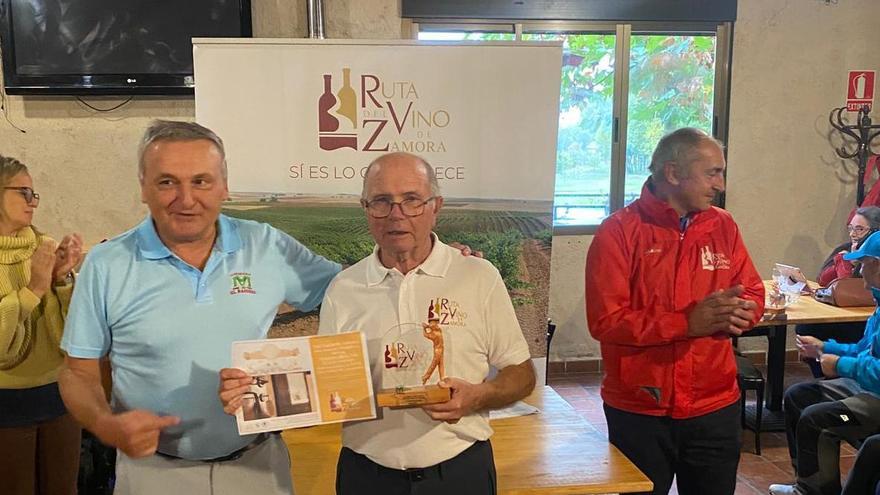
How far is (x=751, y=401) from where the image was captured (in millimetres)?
4656

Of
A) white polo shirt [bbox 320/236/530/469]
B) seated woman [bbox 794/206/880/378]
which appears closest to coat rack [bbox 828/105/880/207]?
seated woman [bbox 794/206/880/378]

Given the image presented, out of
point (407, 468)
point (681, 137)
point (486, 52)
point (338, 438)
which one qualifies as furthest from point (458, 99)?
→ point (407, 468)

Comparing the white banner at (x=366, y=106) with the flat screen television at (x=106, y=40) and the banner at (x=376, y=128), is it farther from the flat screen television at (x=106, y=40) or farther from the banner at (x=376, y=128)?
the flat screen television at (x=106, y=40)

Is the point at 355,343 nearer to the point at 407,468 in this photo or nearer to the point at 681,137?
the point at 407,468

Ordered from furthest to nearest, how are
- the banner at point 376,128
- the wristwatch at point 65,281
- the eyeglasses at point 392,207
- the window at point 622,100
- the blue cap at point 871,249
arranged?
the window at point 622,100 < the blue cap at point 871,249 < the banner at point 376,128 < the wristwatch at point 65,281 < the eyeglasses at point 392,207

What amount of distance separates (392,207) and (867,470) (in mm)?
2335

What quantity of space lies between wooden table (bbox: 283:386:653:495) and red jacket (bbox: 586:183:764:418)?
208 millimetres

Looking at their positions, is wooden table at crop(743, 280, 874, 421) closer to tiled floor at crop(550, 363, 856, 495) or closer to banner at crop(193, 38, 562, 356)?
tiled floor at crop(550, 363, 856, 495)

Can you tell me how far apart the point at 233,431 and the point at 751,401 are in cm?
406

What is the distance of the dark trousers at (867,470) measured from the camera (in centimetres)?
269

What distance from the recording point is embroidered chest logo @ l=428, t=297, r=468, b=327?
5.08ft

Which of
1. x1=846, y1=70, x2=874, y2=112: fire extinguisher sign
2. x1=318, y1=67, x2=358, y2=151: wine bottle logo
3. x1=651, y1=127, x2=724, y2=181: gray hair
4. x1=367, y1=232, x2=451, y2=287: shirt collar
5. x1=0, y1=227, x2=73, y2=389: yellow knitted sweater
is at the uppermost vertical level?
x1=846, y1=70, x2=874, y2=112: fire extinguisher sign

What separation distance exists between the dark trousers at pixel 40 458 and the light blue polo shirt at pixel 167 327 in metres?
0.99

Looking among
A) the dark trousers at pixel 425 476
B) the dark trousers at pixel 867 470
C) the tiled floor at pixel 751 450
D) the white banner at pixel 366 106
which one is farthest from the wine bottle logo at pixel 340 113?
the dark trousers at pixel 867 470
